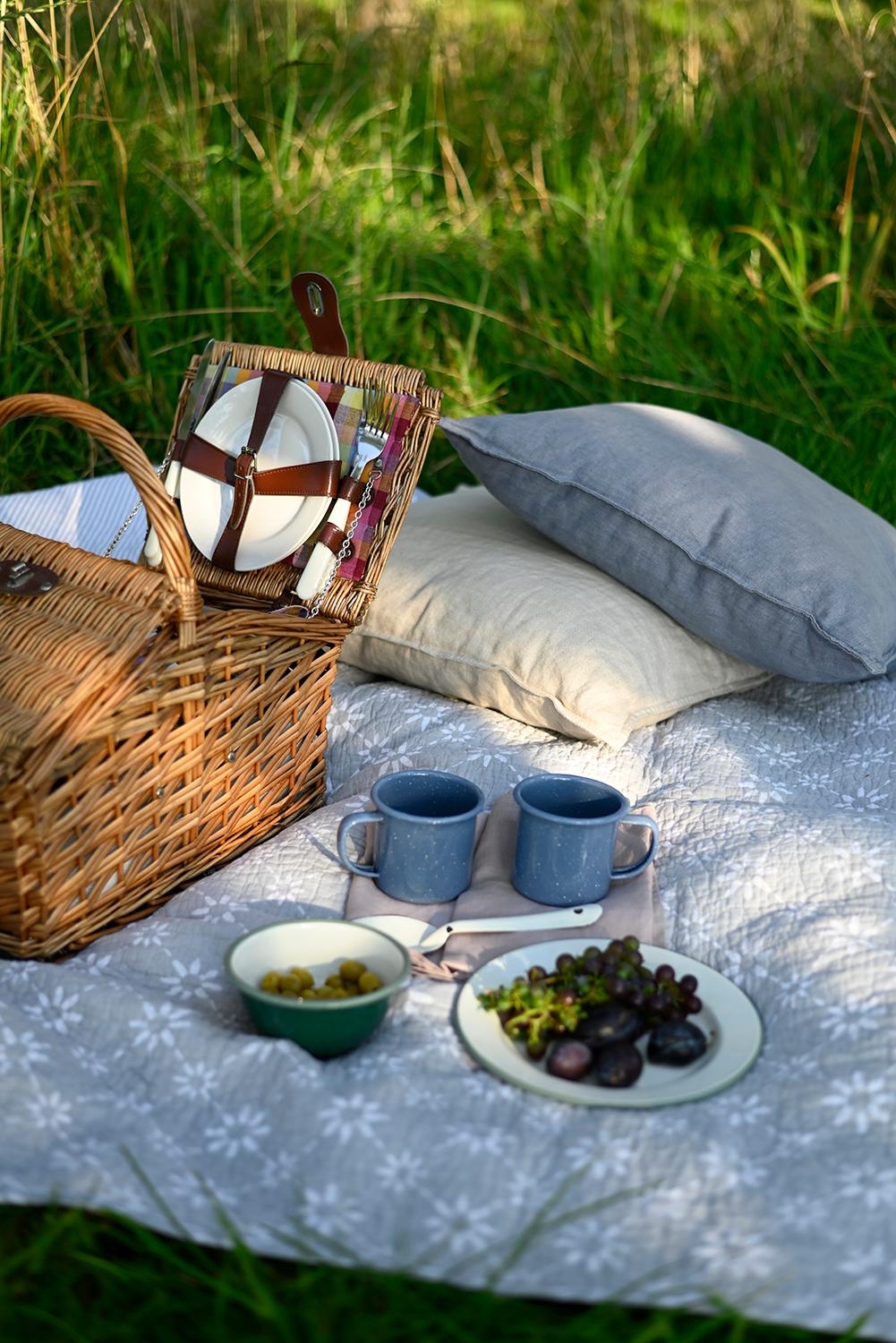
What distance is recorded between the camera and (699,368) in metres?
3.00

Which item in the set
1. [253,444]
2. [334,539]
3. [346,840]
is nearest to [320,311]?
[253,444]

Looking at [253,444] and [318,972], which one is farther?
[253,444]

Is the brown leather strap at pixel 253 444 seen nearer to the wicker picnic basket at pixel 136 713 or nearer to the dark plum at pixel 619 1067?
the wicker picnic basket at pixel 136 713

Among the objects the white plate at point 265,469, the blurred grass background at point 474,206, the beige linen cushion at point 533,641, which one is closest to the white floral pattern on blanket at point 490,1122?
the beige linen cushion at point 533,641

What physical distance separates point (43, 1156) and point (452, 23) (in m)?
3.83

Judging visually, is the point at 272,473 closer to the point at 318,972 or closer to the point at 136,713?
the point at 136,713

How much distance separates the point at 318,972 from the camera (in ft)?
4.29

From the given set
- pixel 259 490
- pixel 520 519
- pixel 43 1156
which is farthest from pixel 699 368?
pixel 43 1156

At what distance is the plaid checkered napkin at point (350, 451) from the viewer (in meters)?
1.72

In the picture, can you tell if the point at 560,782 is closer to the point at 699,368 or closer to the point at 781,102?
the point at 699,368

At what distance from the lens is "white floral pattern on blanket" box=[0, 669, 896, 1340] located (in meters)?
1.05

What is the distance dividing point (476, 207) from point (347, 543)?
75.3 inches

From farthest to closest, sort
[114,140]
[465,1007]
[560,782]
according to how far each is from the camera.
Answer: [114,140], [560,782], [465,1007]

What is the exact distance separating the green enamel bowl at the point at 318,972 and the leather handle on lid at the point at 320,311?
32.9 inches
